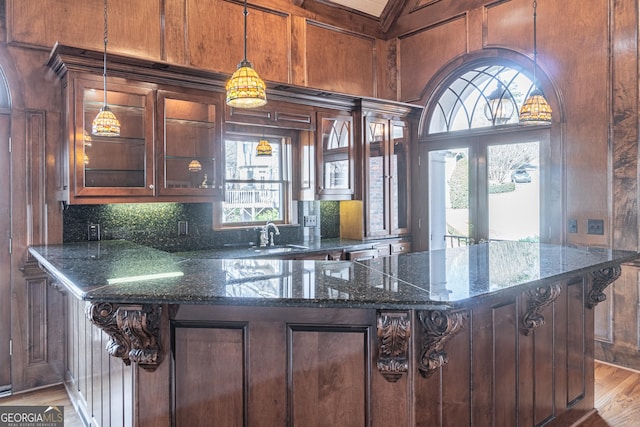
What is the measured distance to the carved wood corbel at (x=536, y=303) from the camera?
6.73ft

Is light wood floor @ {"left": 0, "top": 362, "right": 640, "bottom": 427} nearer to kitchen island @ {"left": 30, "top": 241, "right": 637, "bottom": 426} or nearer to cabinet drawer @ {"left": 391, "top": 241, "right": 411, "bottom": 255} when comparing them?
kitchen island @ {"left": 30, "top": 241, "right": 637, "bottom": 426}

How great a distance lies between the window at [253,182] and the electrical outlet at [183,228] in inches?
14.7

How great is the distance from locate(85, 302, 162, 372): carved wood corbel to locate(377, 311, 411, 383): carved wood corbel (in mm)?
857

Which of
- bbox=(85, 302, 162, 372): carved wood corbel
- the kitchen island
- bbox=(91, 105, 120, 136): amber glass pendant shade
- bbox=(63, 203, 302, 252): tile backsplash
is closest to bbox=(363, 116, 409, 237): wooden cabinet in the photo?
bbox=(63, 203, 302, 252): tile backsplash

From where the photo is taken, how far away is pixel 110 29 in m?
3.53

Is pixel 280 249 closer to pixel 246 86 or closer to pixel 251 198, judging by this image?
pixel 251 198

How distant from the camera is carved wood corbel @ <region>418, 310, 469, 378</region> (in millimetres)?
1519

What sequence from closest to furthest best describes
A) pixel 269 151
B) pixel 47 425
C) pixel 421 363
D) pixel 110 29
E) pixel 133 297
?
pixel 133 297, pixel 421 363, pixel 47 425, pixel 110 29, pixel 269 151

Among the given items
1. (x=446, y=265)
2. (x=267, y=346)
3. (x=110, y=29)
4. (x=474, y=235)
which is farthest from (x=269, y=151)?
(x=267, y=346)

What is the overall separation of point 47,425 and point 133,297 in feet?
6.56

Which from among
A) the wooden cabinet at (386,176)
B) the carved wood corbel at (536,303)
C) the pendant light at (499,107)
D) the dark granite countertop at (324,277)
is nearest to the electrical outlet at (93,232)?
the dark granite countertop at (324,277)

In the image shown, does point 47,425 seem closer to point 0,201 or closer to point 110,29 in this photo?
point 0,201

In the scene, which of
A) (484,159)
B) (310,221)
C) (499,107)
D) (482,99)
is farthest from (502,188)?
(310,221)

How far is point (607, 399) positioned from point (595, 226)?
1446 millimetres
